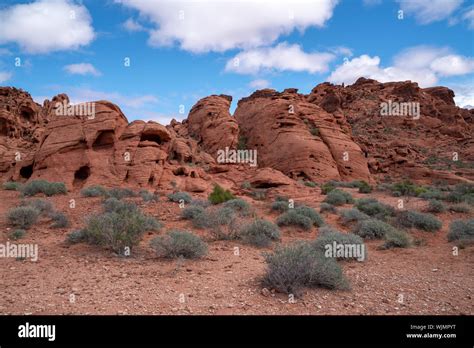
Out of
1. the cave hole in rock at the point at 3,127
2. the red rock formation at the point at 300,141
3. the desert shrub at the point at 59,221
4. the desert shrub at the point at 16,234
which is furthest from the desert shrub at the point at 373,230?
the cave hole in rock at the point at 3,127

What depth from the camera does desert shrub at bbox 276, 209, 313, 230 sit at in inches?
432

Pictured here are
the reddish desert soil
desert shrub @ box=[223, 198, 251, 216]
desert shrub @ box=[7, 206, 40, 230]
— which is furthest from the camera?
desert shrub @ box=[223, 198, 251, 216]

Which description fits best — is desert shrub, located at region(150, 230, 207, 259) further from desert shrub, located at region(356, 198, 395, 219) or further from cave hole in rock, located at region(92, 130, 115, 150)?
cave hole in rock, located at region(92, 130, 115, 150)

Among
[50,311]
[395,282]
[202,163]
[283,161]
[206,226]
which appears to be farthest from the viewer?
[283,161]

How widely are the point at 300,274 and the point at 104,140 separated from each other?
1681cm

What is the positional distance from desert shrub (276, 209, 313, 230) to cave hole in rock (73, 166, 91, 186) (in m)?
11.8

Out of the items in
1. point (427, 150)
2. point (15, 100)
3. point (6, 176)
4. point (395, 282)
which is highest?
point (15, 100)

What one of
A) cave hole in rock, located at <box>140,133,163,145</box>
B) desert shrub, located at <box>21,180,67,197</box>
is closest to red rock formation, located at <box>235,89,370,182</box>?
cave hole in rock, located at <box>140,133,163,145</box>

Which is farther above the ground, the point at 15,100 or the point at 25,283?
the point at 15,100

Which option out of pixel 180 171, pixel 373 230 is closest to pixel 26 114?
pixel 180 171
